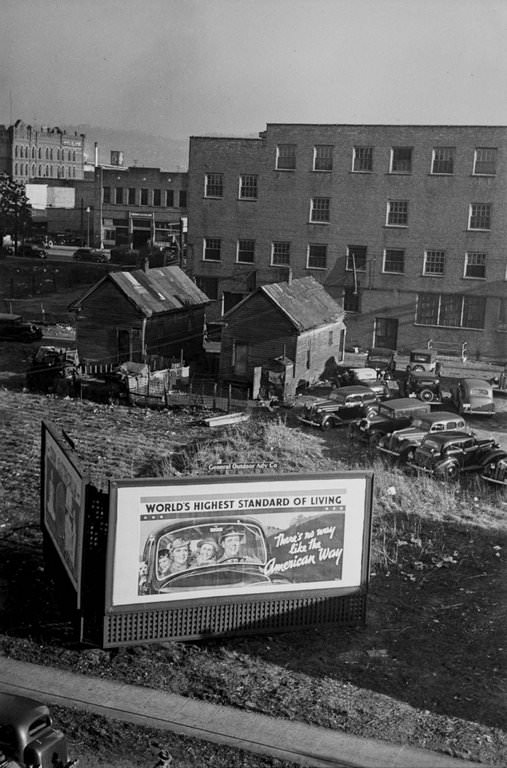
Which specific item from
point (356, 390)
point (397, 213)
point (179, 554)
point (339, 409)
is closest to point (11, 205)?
point (397, 213)

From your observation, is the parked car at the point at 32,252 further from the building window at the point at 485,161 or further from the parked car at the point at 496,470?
the parked car at the point at 496,470

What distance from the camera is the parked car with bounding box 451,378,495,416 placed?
103 ft

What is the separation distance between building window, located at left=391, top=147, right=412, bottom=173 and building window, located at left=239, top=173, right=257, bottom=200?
779cm

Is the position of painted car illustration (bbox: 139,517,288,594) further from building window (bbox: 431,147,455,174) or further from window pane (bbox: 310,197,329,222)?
window pane (bbox: 310,197,329,222)

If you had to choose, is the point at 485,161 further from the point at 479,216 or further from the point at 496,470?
the point at 496,470

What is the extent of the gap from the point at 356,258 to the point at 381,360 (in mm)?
9401

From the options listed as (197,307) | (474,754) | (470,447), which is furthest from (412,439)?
(197,307)

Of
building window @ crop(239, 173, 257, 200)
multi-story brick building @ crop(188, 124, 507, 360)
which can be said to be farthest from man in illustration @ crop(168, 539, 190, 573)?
building window @ crop(239, 173, 257, 200)

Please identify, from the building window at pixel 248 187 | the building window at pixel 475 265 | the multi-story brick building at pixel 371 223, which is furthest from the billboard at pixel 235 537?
the building window at pixel 248 187

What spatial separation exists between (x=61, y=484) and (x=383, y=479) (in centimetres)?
1078

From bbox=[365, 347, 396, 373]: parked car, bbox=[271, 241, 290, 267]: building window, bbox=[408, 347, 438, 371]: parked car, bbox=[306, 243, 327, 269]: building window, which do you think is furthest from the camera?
bbox=[271, 241, 290, 267]: building window

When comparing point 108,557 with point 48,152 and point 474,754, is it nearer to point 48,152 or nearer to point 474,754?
point 474,754

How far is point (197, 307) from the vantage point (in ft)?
137

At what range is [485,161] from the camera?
43656mm
